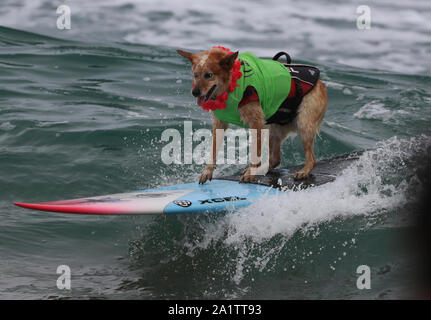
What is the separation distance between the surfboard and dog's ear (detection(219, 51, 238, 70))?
1.20 metres

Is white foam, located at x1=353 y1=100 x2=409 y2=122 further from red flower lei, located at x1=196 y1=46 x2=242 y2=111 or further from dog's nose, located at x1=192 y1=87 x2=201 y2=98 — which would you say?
dog's nose, located at x1=192 y1=87 x2=201 y2=98

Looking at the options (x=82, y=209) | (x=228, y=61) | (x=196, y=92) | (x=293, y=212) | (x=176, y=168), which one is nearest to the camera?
(x=82, y=209)

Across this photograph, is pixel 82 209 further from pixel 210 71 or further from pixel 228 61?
pixel 228 61

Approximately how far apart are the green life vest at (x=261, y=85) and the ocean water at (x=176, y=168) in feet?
2.88

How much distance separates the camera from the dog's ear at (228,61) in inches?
184

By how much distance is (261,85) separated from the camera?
5059 millimetres

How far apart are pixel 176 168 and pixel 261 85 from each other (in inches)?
94.5

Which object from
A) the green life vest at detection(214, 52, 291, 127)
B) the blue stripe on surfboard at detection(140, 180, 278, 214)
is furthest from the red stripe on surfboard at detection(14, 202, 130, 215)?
the green life vest at detection(214, 52, 291, 127)

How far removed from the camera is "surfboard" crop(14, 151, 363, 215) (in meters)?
4.51

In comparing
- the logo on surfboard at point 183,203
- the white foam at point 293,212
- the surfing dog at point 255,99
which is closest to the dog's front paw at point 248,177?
the surfing dog at point 255,99

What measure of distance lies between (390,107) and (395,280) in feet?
21.8

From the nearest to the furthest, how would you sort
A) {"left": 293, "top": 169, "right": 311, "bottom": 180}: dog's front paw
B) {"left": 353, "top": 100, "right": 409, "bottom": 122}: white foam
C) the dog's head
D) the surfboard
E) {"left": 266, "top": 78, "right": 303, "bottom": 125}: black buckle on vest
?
the surfboard < the dog's head < {"left": 266, "top": 78, "right": 303, "bottom": 125}: black buckle on vest < {"left": 293, "top": 169, "right": 311, "bottom": 180}: dog's front paw < {"left": 353, "top": 100, "right": 409, "bottom": 122}: white foam

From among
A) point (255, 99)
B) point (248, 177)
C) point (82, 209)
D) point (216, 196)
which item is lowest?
point (82, 209)

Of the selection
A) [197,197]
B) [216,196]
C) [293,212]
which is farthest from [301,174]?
[197,197]
